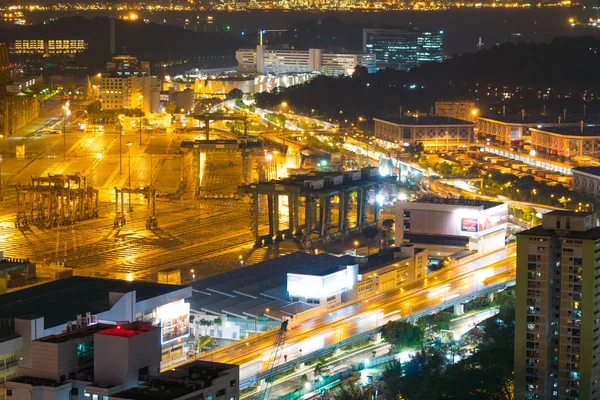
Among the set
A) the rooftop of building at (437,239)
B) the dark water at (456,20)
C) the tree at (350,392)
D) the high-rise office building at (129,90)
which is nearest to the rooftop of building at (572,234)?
the tree at (350,392)

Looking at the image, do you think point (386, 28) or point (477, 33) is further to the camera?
point (477, 33)

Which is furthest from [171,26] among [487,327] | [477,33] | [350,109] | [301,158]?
[487,327]

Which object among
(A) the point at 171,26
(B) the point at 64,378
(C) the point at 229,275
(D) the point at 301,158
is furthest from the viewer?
(A) the point at 171,26

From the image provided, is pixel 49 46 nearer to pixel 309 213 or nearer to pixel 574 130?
pixel 574 130

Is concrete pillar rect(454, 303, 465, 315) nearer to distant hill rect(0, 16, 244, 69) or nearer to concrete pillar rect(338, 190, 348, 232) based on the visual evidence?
concrete pillar rect(338, 190, 348, 232)

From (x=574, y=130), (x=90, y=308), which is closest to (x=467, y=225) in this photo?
(x=90, y=308)

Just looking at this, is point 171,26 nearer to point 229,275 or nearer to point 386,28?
point 386,28

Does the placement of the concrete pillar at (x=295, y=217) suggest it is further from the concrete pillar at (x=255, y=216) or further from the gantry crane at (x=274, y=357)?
the gantry crane at (x=274, y=357)
